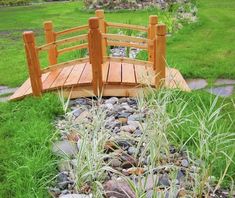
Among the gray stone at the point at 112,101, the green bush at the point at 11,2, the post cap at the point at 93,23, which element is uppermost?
the post cap at the point at 93,23

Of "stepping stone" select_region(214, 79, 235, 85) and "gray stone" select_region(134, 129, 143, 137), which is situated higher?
"gray stone" select_region(134, 129, 143, 137)

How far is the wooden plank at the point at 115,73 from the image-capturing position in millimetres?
4973

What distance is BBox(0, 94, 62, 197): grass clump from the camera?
304 cm

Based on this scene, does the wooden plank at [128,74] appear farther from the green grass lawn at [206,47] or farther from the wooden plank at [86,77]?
the green grass lawn at [206,47]

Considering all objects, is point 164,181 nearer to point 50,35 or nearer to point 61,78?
point 61,78

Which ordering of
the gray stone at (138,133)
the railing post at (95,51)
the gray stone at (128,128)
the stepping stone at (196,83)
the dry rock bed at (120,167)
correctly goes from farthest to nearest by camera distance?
1. the stepping stone at (196,83)
2. the railing post at (95,51)
3. the gray stone at (128,128)
4. the gray stone at (138,133)
5. the dry rock bed at (120,167)

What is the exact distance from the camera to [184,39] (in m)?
8.55

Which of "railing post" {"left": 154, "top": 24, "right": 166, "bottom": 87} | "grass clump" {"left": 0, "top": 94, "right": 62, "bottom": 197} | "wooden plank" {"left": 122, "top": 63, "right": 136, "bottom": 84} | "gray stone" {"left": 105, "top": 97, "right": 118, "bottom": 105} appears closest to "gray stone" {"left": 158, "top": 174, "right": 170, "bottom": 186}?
"grass clump" {"left": 0, "top": 94, "right": 62, "bottom": 197}

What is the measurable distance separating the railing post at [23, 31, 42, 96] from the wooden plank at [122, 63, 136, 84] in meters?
1.14

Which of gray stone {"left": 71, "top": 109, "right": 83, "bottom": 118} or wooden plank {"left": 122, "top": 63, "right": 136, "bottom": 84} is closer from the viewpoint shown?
gray stone {"left": 71, "top": 109, "right": 83, "bottom": 118}

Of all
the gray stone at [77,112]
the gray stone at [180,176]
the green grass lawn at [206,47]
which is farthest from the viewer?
the green grass lawn at [206,47]

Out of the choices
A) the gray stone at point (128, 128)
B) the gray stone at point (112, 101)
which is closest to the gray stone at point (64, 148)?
the gray stone at point (128, 128)

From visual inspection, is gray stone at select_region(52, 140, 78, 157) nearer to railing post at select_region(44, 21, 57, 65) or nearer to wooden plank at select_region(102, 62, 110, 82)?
wooden plank at select_region(102, 62, 110, 82)

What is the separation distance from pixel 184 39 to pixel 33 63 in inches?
179
